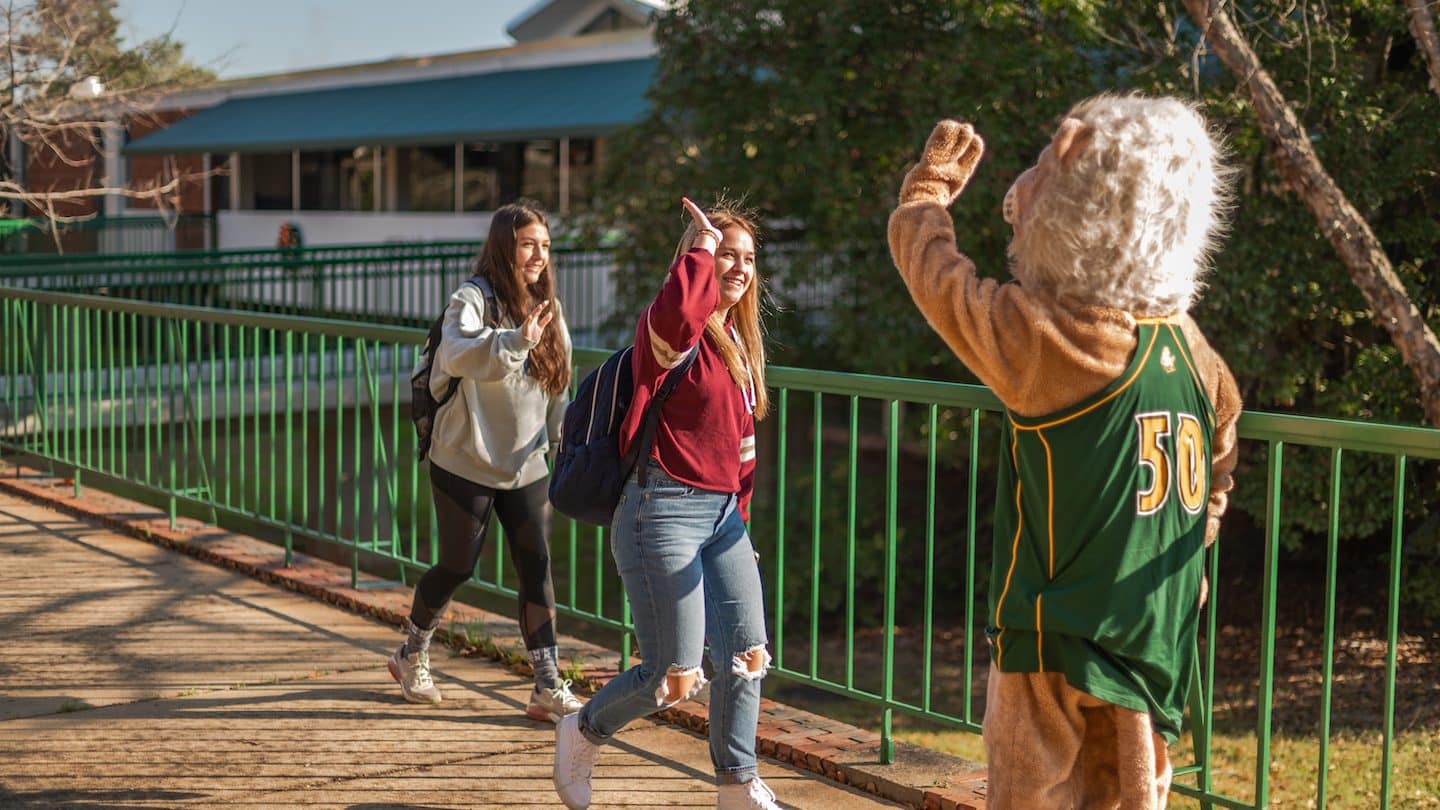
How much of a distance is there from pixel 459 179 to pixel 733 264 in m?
23.7

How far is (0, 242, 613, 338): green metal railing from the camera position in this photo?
54.2 feet

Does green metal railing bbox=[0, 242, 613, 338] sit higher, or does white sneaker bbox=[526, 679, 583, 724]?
green metal railing bbox=[0, 242, 613, 338]

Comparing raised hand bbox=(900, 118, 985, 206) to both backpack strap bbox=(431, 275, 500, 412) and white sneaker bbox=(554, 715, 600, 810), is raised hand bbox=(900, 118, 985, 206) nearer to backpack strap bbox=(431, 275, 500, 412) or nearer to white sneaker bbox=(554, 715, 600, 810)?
white sneaker bbox=(554, 715, 600, 810)

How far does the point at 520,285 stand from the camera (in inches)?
200

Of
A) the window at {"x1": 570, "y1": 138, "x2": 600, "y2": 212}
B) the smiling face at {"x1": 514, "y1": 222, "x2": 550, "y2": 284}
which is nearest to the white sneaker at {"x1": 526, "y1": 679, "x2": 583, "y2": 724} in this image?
the smiling face at {"x1": 514, "y1": 222, "x2": 550, "y2": 284}

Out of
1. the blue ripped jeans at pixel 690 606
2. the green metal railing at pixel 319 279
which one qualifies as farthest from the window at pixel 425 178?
the blue ripped jeans at pixel 690 606

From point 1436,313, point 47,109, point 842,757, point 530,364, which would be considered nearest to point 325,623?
point 530,364

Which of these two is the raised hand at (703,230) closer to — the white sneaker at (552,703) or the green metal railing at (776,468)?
the green metal railing at (776,468)

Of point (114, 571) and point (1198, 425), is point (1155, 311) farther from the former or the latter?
point (114, 571)

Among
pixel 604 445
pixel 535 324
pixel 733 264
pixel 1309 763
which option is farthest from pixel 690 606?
pixel 1309 763

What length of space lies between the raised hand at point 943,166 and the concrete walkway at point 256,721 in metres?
2.22

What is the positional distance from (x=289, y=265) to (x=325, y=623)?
10458mm

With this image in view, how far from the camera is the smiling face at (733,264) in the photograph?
13.3 ft

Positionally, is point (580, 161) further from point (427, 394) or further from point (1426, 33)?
point (427, 394)
